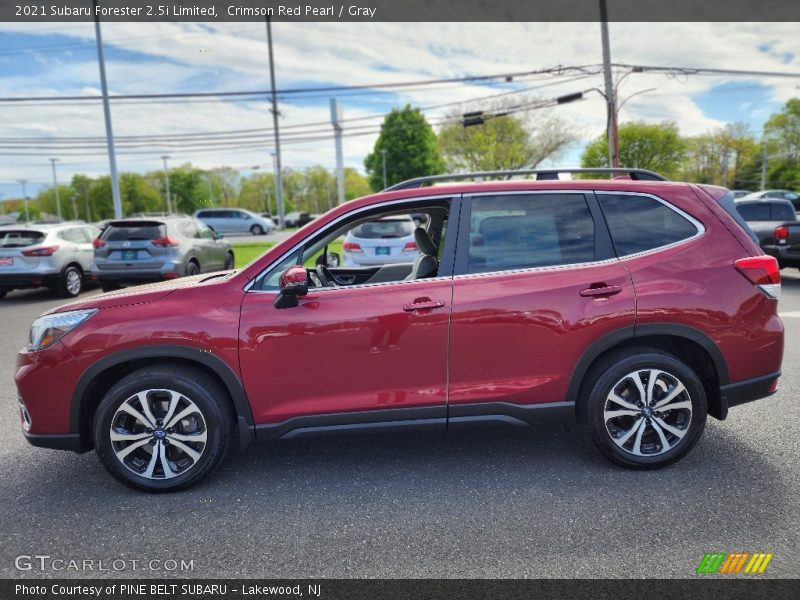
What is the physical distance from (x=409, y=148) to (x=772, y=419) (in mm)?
67897

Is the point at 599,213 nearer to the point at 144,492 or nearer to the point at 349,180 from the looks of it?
the point at 144,492

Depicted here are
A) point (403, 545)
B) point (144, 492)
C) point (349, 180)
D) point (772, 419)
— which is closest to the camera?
point (403, 545)

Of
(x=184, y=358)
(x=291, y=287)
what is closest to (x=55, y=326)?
(x=184, y=358)

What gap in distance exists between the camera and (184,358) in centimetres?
323

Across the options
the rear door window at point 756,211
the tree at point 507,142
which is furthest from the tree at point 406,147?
the rear door window at point 756,211

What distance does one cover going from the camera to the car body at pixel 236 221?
3831cm

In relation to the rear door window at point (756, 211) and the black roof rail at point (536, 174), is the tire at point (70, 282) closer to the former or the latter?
the black roof rail at point (536, 174)

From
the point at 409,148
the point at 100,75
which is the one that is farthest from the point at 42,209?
the point at 100,75

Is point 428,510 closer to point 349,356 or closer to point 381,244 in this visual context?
point 349,356

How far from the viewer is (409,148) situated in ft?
226

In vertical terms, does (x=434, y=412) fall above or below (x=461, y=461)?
above

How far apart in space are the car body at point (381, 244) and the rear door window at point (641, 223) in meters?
6.78

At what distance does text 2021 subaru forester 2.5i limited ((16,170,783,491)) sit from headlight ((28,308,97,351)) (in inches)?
0.5

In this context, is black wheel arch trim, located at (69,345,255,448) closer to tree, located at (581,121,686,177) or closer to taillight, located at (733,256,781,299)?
taillight, located at (733,256,781,299)
